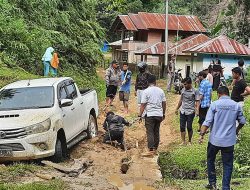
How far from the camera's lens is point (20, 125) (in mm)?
9320

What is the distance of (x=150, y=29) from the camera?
52.0 metres

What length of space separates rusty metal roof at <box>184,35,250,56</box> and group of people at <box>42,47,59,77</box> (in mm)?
18850

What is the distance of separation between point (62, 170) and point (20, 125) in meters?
1.20

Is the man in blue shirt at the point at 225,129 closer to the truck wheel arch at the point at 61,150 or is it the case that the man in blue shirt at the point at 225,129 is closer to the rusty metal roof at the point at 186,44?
the truck wheel arch at the point at 61,150

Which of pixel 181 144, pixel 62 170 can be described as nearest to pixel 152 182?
pixel 62 170

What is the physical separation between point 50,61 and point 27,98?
10.2m

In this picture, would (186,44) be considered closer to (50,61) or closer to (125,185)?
(50,61)

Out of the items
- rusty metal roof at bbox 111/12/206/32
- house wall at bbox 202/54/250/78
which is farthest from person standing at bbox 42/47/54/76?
rusty metal roof at bbox 111/12/206/32

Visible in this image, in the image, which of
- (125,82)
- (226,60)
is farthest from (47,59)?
(226,60)

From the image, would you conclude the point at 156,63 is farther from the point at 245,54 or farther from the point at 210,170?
the point at 210,170

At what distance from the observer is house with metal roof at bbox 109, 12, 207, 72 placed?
5181 cm

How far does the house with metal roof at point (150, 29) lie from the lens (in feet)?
170

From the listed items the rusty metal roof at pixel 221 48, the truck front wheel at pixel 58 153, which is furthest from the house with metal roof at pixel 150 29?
the truck front wheel at pixel 58 153

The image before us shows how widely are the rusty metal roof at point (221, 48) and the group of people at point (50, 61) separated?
18.9 metres
